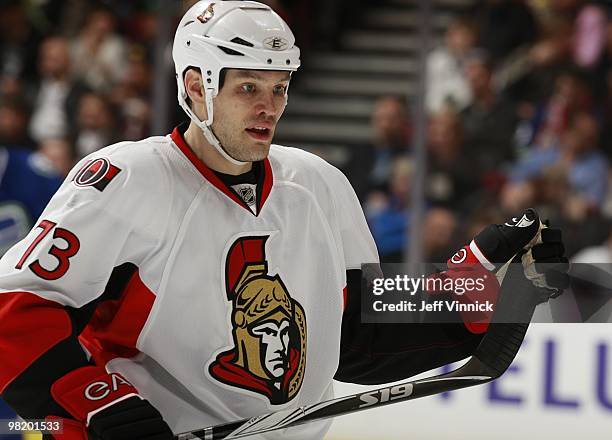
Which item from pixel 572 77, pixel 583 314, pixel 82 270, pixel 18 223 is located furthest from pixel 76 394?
pixel 572 77

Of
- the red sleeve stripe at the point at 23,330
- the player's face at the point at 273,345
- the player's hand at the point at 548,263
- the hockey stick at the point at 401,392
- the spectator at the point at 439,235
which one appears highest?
the player's hand at the point at 548,263

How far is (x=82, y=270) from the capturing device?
163cm

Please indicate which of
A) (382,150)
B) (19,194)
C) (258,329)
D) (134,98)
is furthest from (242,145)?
(134,98)

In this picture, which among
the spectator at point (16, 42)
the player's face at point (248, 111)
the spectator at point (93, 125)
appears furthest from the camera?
the spectator at point (16, 42)

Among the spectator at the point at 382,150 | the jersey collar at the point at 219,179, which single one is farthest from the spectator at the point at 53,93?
the jersey collar at the point at 219,179

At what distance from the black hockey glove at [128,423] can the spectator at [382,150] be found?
2.61m

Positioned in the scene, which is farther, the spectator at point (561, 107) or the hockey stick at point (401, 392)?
the spectator at point (561, 107)

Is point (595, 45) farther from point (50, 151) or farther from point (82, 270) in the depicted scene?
point (82, 270)

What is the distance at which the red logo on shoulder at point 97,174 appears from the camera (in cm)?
169

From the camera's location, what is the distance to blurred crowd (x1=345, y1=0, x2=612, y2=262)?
4.02m

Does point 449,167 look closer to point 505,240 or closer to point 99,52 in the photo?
point 99,52

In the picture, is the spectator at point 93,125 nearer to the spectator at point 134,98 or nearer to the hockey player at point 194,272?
the spectator at point 134,98

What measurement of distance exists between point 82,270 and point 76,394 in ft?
0.58

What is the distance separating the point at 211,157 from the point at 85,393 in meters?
0.44
